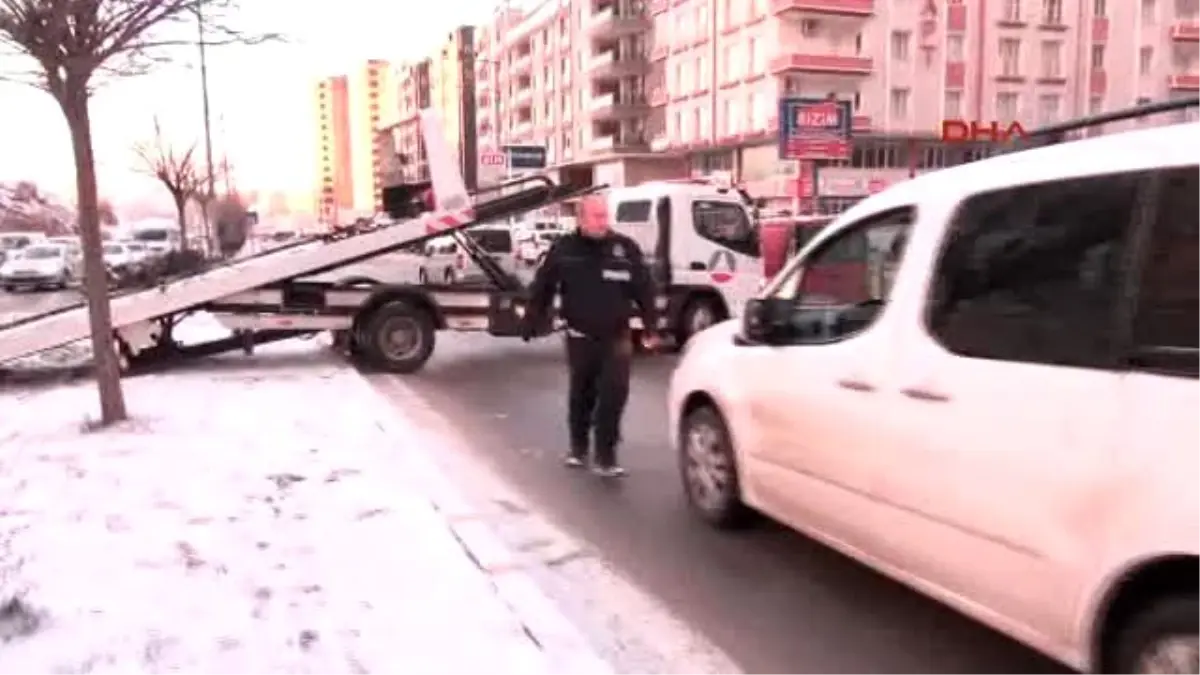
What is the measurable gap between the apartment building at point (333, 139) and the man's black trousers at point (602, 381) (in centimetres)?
10555

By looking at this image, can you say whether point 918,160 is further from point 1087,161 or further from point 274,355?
point 1087,161

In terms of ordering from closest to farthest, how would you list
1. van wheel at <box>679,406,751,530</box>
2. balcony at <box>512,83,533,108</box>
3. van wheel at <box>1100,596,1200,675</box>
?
van wheel at <box>1100,596,1200,675</box> < van wheel at <box>679,406,751,530</box> < balcony at <box>512,83,533,108</box>

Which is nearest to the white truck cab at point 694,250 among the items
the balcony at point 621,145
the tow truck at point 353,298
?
the tow truck at point 353,298

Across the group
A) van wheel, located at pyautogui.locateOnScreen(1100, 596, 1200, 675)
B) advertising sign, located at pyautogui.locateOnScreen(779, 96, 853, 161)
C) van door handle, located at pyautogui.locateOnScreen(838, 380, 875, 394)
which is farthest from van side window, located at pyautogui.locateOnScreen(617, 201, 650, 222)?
advertising sign, located at pyautogui.locateOnScreen(779, 96, 853, 161)

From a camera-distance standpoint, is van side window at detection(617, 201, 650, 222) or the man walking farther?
van side window at detection(617, 201, 650, 222)

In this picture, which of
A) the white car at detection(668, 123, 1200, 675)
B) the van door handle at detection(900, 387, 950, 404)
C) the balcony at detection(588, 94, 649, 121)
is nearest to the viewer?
the white car at detection(668, 123, 1200, 675)

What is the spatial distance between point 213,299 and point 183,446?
174 inches

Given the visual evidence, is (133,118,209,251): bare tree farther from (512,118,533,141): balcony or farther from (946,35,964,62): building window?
(512,118,533,141): balcony

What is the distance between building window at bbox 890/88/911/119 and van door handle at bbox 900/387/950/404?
181ft

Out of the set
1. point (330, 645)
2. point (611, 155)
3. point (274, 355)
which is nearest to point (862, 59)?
point (611, 155)

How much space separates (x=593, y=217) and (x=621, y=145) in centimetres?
6828

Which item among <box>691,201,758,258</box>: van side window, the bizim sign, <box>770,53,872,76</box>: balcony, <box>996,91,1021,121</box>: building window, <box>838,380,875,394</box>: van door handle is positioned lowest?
<box>838,380,875,394</box>: van door handle

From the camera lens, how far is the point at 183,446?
24.0 feet

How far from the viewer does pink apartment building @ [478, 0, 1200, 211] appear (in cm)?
5450
